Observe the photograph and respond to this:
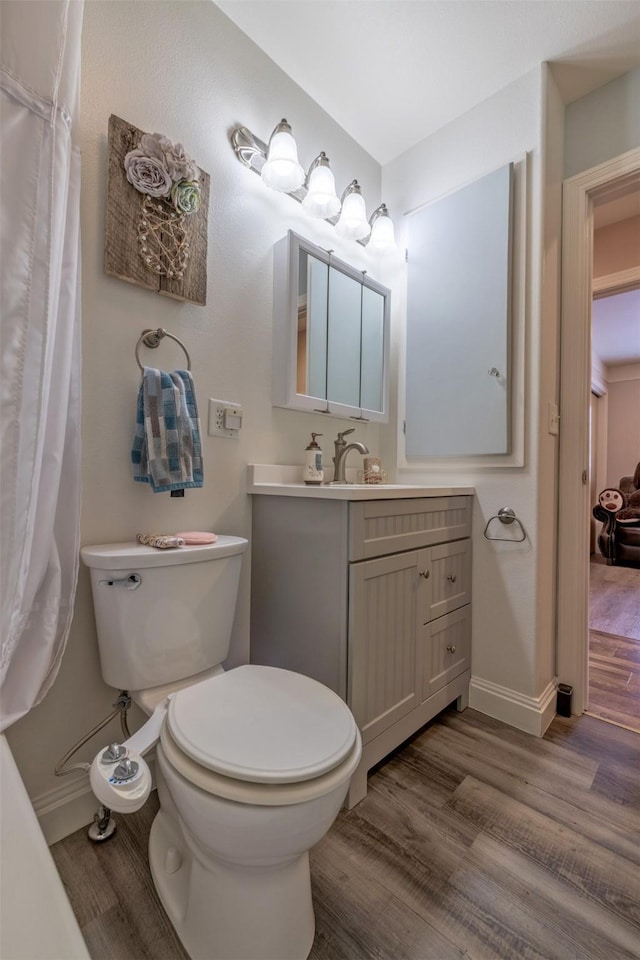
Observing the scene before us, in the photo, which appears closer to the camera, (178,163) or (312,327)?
(178,163)

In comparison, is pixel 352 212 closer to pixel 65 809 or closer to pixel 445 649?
pixel 445 649

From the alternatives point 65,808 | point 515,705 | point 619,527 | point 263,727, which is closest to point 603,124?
point 515,705

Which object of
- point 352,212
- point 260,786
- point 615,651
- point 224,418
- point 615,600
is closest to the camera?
point 260,786

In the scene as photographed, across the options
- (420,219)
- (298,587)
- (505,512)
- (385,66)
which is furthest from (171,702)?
(385,66)

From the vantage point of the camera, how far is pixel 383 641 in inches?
48.9

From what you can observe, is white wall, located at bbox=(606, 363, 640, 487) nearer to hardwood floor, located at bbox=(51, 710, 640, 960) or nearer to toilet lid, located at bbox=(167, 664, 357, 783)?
hardwood floor, located at bbox=(51, 710, 640, 960)

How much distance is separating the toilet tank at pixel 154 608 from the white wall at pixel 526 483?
3.52ft

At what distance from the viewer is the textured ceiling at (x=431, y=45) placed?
1.38 meters

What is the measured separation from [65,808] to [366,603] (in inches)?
36.3

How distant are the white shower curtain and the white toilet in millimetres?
155

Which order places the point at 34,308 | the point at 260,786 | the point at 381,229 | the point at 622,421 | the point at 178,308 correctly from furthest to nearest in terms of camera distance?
the point at 622,421, the point at 381,229, the point at 178,308, the point at 34,308, the point at 260,786

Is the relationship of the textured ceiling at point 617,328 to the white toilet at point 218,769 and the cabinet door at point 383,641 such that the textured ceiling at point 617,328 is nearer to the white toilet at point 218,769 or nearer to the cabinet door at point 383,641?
the cabinet door at point 383,641

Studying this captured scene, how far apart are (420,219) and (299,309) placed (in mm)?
793

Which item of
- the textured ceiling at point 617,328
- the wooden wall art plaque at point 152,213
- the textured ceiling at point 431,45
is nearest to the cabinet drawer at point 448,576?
the wooden wall art plaque at point 152,213
